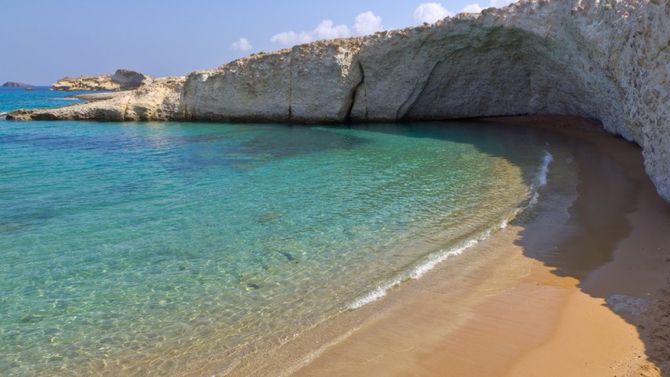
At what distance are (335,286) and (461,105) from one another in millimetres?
23791

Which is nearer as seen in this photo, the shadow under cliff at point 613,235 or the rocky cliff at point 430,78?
the shadow under cliff at point 613,235

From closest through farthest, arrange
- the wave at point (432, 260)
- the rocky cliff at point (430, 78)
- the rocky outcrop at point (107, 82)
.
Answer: the wave at point (432, 260), the rocky cliff at point (430, 78), the rocky outcrop at point (107, 82)

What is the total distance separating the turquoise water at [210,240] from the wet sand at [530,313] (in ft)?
1.72

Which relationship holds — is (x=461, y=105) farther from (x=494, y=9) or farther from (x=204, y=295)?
(x=204, y=295)

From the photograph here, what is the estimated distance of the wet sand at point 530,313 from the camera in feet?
15.2

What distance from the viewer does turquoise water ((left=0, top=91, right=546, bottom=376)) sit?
5328mm

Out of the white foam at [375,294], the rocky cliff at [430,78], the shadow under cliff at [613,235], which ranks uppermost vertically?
the rocky cliff at [430,78]

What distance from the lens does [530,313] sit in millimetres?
5652

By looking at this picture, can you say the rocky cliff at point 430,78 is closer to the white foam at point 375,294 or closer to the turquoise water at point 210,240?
the turquoise water at point 210,240

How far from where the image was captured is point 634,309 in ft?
18.0

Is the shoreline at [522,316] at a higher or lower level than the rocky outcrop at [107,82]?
lower

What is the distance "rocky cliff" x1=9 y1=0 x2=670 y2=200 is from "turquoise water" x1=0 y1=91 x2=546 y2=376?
435cm

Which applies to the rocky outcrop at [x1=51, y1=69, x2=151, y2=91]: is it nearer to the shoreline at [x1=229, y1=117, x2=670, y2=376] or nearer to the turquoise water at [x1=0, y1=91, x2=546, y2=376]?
the turquoise water at [x1=0, y1=91, x2=546, y2=376]

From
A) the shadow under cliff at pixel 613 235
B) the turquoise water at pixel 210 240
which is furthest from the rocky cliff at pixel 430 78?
the turquoise water at pixel 210 240
